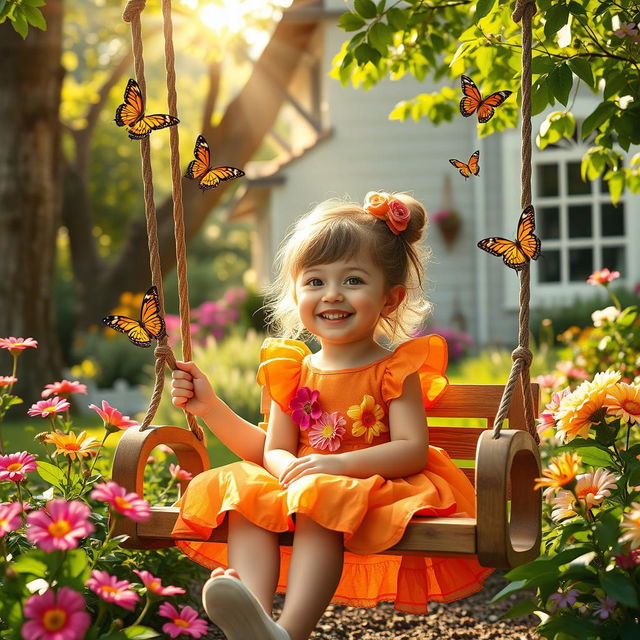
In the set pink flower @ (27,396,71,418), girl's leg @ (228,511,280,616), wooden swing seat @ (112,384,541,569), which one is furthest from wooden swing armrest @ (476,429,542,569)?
pink flower @ (27,396,71,418)

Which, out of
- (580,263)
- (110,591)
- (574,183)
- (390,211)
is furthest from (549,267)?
(110,591)

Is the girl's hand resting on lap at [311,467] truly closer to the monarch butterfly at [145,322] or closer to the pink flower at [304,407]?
the pink flower at [304,407]

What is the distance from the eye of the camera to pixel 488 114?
8.20 ft

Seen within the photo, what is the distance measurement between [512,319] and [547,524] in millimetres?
8092

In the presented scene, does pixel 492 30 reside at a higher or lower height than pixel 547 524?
higher

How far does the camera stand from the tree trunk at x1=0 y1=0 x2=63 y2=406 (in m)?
7.64

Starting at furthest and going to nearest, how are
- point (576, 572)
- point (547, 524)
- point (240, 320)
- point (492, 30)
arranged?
point (240, 320), point (547, 524), point (492, 30), point (576, 572)

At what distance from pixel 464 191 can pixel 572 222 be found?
1327 millimetres

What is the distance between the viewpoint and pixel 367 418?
2.53 meters

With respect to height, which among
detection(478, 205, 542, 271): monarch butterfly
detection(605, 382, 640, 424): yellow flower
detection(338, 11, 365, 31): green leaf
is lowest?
detection(605, 382, 640, 424): yellow flower

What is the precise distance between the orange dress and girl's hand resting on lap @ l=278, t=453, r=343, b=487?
34mm

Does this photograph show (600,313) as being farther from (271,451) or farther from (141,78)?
(141,78)

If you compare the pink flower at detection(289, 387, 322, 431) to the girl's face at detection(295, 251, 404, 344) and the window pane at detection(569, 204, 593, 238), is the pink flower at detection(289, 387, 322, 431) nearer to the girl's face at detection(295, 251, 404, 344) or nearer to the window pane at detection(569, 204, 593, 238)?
the girl's face at detection(295, 251, 404, 344)

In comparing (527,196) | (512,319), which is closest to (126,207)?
(512,319)
